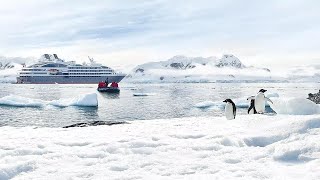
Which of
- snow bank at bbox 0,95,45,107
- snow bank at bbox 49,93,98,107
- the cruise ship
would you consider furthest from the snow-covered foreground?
the cruise ship

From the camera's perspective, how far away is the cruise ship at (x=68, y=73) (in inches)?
5507

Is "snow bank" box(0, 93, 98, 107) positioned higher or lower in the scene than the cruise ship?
lower

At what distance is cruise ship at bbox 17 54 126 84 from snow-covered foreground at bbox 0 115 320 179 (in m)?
132

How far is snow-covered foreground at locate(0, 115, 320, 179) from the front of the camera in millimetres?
5824

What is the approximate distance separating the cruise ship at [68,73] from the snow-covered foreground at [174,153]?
435ft

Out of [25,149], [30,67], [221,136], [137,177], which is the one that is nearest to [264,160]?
[221,136]

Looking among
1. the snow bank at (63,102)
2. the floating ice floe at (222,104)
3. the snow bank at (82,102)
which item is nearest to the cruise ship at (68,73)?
the snow bank at (63,102)

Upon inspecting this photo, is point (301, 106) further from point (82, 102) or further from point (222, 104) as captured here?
point (82, 102)

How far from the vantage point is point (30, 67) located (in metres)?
144

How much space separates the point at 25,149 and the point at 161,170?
8.72 feet

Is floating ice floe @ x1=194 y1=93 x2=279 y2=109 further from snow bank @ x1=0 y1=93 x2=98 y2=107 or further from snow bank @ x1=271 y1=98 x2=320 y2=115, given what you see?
snow bank @ x1=271 y1=98 x2=320 y2=115

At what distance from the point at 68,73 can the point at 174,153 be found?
Answer: 138115 millimetres

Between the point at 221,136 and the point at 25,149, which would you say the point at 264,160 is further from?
the point at 25,149

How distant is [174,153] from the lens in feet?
22.4
